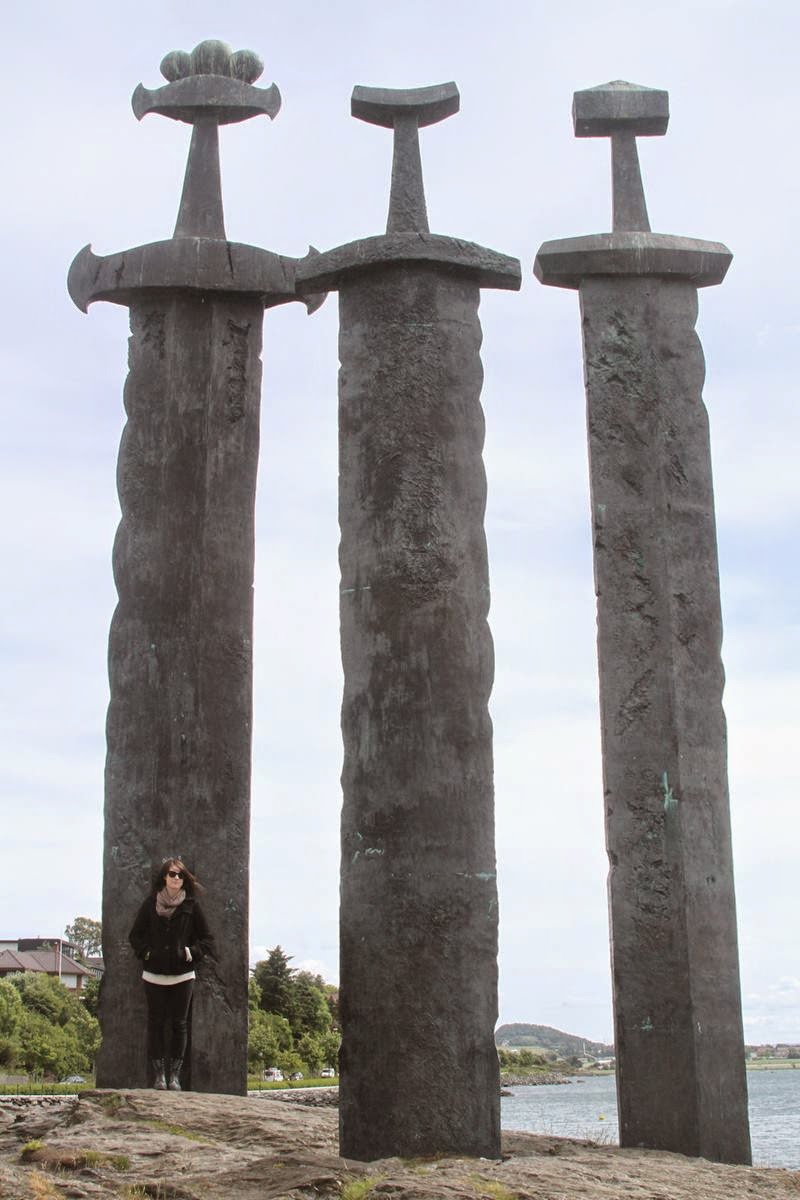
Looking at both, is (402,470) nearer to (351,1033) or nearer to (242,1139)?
(351,1033)

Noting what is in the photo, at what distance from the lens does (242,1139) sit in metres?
7.89

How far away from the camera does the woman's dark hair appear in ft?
30.9

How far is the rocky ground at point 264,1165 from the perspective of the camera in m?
6.46

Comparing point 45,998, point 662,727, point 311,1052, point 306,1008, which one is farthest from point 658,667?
point 45,998

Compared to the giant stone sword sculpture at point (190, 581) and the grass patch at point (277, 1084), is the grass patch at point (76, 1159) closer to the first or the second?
the giant stone sword sculpture at point (190, 581)

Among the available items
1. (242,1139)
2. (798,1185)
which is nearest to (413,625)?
(242,1139)

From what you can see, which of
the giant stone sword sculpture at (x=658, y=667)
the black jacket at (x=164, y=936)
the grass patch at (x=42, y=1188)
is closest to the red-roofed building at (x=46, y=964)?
the black jacket at (x=164, y=936)

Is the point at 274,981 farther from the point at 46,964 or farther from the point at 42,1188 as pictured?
the point at 42,1188

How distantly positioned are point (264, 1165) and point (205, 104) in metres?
7.79

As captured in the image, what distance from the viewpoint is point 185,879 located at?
31.2ft

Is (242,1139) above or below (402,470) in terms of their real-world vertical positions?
below

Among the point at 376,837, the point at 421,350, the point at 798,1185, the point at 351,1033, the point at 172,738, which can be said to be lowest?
the point at 798,1185

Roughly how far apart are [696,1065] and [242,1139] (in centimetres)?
273

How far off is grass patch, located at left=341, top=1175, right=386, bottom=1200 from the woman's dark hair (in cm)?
313
